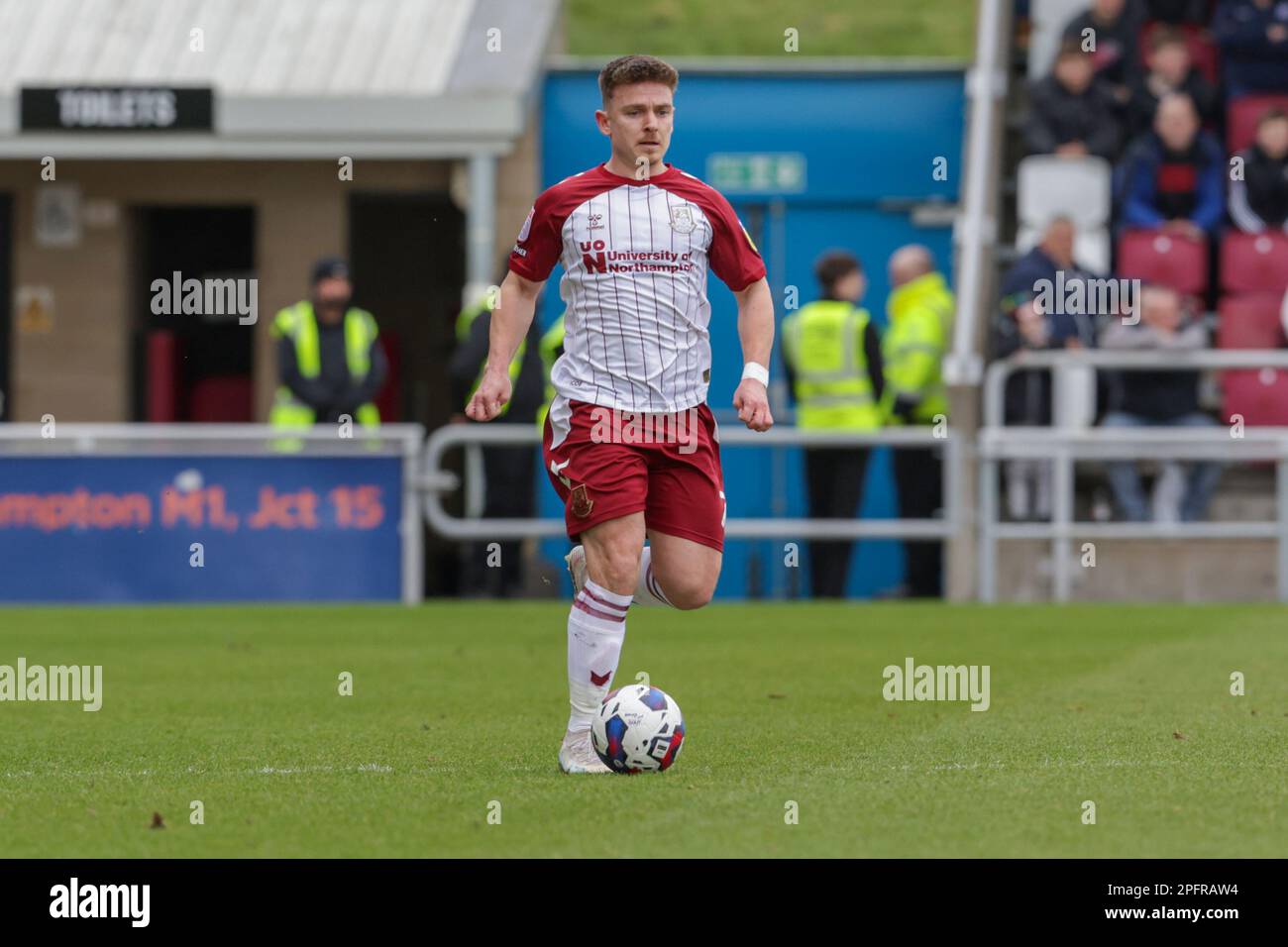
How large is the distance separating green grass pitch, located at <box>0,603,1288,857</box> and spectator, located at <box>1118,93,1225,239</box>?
4.65 m

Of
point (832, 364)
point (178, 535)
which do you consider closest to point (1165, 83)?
point (832, 364)

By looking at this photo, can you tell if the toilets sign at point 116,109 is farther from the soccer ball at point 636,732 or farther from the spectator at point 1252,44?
the soccer ball at point 636,732

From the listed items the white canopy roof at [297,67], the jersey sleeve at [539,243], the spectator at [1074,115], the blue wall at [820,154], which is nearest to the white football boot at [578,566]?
the jersey sleeve at [539,243]

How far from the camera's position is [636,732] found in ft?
24.4

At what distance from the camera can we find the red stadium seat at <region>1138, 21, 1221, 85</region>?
64.5ft

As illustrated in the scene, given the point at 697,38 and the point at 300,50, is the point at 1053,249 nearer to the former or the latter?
the point at 300,50

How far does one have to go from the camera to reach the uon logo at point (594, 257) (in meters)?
7.69

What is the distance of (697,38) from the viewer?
29047 mm

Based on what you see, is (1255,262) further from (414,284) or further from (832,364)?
(414,284)

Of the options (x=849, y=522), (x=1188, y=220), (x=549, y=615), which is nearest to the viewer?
(x=549, y=615)

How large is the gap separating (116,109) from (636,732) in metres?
13.3

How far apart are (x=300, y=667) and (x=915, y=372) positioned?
6744 mm

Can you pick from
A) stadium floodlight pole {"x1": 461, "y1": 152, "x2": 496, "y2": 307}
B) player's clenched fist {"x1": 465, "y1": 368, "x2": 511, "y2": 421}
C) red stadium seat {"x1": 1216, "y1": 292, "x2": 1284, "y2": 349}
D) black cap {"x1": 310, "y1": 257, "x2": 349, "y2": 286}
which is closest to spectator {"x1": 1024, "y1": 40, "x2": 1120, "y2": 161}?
red stadium seat {"x1": 1216, "y1": 292, "x2": 1284, "y2": 349}
